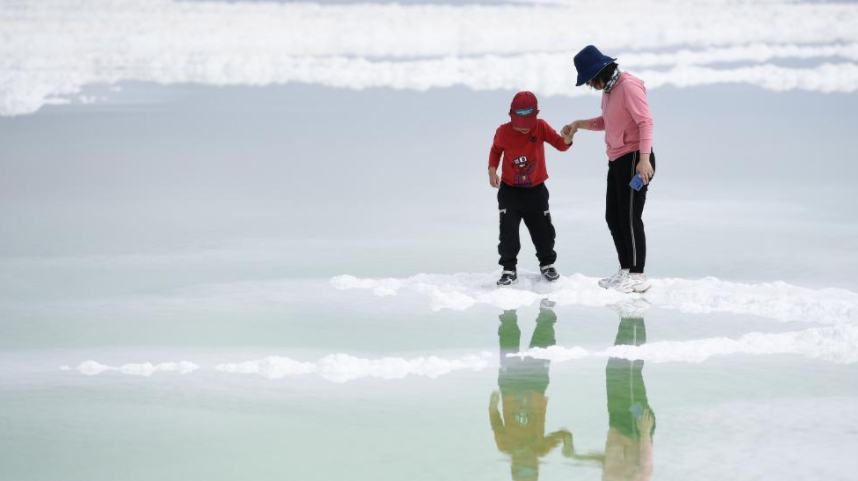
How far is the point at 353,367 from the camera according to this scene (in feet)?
18.9

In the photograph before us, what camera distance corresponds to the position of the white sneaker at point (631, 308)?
6.72 metres

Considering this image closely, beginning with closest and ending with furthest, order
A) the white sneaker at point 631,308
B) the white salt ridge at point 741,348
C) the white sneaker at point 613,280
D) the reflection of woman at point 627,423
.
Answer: the reflection of woman at point 627,423, the white salt ridge at point 741,348, the white sneaker at point 631,308, the white sneaker at point 613,280

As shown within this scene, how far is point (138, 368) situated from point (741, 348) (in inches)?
118

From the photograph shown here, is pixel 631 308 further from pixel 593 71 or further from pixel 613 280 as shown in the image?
pixel 593 71

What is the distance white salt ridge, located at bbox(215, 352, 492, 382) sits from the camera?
18.5 ft

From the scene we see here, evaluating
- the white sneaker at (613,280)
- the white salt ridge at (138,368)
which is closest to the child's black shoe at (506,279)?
the white sneaker at (613,280)

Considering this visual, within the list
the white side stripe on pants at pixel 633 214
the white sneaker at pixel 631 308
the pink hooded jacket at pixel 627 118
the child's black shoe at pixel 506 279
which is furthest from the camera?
the child's black shoe at pixel 506 279

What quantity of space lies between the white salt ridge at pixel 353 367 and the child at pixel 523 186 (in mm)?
1624

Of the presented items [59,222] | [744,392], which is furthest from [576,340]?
[59,222]

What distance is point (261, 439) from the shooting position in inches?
190

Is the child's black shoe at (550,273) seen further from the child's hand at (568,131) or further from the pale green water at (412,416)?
the pale green water at (412,416)

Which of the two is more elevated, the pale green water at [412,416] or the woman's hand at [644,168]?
the woman's hand at [644,168]

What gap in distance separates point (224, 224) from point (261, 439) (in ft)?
15.3

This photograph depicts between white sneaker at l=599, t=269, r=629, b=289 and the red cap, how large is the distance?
1.06 metres
